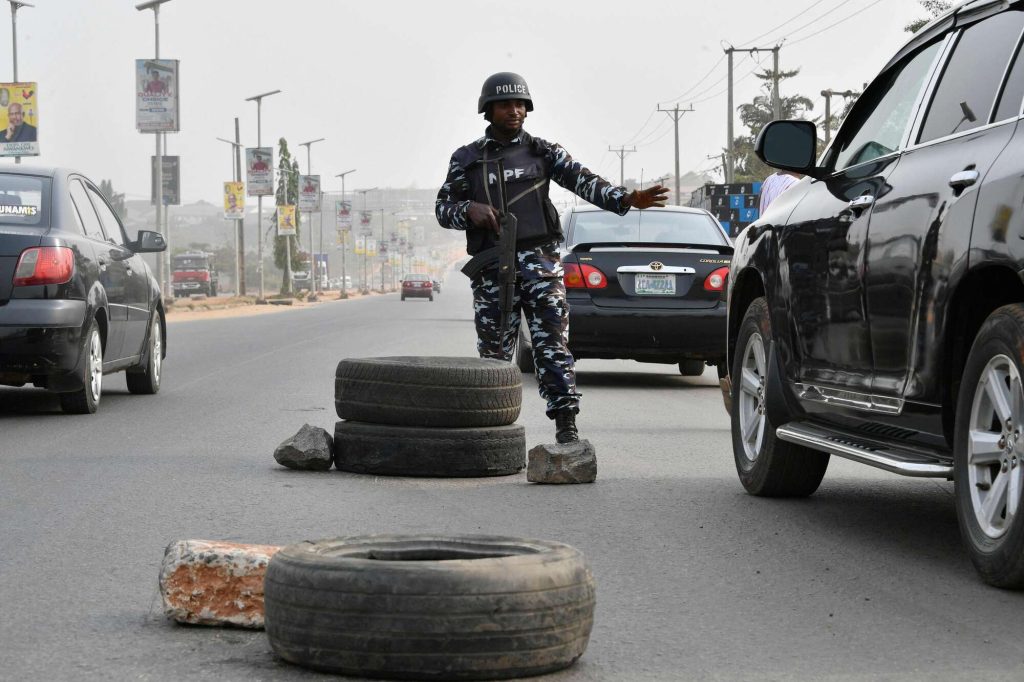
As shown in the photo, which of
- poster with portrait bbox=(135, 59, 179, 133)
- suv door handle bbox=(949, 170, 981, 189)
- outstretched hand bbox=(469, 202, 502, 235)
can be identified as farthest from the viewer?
poster with portrait bbox=(135, 59, 179, 133)

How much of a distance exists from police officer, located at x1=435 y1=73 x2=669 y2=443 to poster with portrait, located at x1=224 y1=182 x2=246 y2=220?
5844cm

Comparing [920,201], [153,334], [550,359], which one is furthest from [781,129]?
[153,334]

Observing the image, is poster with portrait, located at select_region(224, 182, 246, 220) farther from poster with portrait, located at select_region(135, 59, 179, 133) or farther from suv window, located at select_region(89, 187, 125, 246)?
suv window, located at select_region(89, 187, 125, 246)

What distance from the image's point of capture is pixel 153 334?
12.9 m

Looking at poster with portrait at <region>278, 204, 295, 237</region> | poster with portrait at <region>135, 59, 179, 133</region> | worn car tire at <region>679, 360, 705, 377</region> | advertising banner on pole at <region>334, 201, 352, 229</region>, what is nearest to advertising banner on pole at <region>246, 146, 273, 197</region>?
poster with portrait at <region>278, 204, 295, 237</region>

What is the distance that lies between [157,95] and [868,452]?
39.8 m

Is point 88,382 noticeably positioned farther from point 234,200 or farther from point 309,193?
point 309,193

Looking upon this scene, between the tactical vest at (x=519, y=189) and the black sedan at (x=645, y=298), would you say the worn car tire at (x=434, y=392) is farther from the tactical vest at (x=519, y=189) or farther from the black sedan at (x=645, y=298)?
the black sedan at (x=645, y=298)

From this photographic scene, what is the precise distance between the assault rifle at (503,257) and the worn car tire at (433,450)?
611 mm

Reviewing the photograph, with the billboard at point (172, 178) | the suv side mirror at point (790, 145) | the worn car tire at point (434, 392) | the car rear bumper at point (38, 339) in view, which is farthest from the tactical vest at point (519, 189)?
the billboard at point (172, 178)

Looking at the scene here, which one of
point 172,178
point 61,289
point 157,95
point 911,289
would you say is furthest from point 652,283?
point 172,178

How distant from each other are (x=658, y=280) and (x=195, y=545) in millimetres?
9308

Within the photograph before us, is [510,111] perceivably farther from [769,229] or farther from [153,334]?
[153,334]

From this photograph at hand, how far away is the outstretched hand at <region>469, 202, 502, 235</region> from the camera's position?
7668mm
